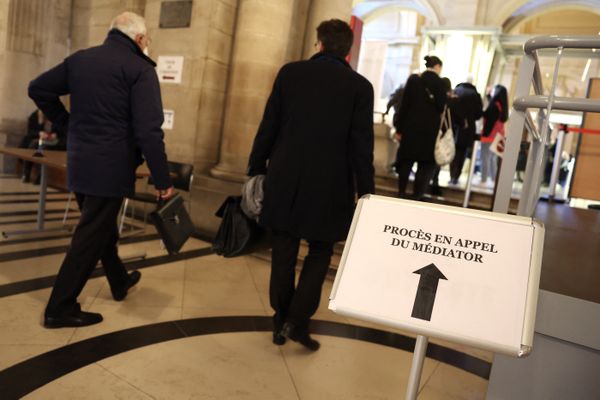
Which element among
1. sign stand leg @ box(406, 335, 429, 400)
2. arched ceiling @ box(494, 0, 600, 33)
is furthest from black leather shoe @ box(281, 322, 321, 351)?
arched ceiling @ box(494, 0, 600, 33)

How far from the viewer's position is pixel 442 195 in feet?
19.9

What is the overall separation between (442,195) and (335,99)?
3919 mm

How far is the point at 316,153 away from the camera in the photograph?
2.56 m

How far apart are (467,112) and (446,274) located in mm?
5116

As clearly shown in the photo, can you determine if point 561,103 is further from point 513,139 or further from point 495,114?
point 495,114

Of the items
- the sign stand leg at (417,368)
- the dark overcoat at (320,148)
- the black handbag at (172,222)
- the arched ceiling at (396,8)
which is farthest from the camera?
the arched ceiling at (396,8)

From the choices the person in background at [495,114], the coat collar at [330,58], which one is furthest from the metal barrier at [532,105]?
the person in background at [495,114]

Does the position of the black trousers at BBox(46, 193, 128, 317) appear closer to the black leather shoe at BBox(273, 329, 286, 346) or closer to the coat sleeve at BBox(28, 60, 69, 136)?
the coat sleeve at BBox(28, 60, 69, 136)

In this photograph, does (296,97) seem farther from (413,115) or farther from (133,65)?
(413,115)

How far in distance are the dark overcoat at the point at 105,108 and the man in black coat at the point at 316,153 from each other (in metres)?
0.66

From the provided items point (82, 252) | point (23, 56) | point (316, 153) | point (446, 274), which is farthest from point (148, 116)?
point (23, 56)

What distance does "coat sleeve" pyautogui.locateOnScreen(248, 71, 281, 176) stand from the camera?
2.66 m

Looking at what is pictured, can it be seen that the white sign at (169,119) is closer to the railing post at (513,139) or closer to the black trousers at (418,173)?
the black trousers at (418,173)

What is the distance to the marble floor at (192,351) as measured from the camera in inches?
86.1
